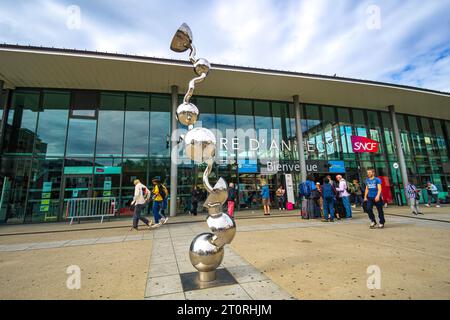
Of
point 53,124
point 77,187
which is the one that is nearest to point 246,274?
point 77,187

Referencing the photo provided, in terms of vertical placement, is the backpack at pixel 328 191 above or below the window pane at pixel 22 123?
below

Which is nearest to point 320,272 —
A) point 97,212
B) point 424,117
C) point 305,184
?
point 305,184

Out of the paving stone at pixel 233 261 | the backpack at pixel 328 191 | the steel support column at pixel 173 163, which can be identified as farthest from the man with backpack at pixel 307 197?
the steel support column at pixel 173 163

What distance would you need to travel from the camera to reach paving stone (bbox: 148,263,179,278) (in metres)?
2.74

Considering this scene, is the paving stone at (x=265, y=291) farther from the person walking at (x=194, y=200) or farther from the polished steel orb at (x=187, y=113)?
the person walking at (x=194, y=200)

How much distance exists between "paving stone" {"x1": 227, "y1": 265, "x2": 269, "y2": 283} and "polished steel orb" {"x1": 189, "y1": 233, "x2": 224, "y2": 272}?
1.25 ft

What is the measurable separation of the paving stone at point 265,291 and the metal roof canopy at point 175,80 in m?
10.1

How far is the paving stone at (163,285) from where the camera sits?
2193 mm

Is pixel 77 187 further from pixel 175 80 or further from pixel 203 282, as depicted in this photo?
pixel 203 282

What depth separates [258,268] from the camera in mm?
2852

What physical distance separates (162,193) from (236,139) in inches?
274

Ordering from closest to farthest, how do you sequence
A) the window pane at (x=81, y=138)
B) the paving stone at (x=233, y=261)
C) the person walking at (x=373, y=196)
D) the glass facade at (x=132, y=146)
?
the paving stone at (x=233, y=261), the person walking at (x=373, y=196), the glass facade at (x=132, y=146), the window pane at (x=81, y=138)

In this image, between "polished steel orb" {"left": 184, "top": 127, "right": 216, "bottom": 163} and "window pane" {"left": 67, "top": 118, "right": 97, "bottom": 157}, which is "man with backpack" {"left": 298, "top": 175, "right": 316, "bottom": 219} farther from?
"window pane" {"left": 67, "top": 118, "right": 97, "bottom": 157}

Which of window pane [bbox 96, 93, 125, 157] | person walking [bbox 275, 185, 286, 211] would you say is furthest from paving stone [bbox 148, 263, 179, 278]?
person walking [bbox 275, 185, 286, 211]
